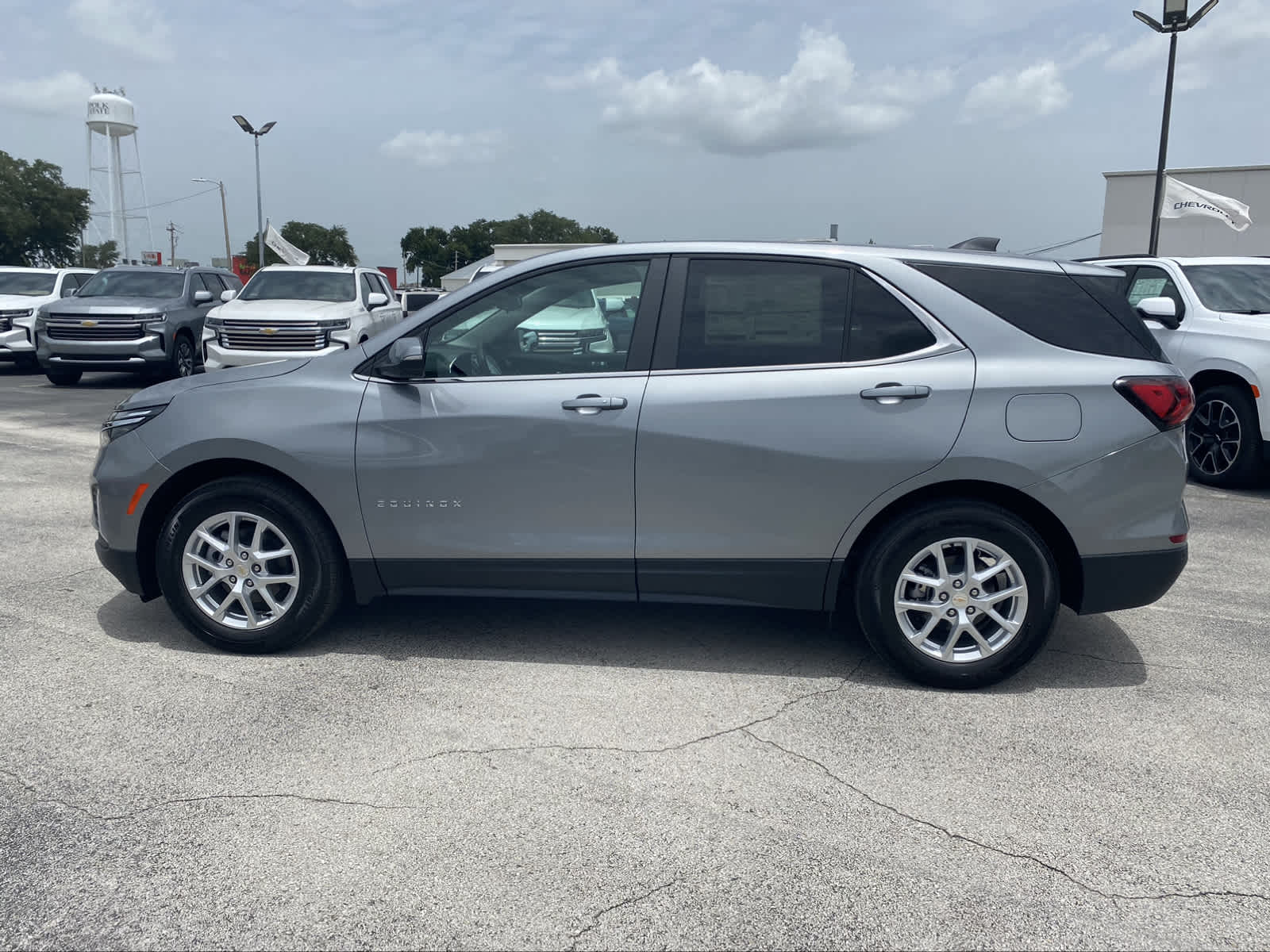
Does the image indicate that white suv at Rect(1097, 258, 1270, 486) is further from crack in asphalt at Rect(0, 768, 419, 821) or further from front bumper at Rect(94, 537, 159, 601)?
front bumper at Rect(94, 537, 159, 601)

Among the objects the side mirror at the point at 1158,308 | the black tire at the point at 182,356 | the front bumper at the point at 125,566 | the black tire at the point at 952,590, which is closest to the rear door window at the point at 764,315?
the black tire at the point at 952,590

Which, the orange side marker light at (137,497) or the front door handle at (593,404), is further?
the orange side marker light at (137,497)

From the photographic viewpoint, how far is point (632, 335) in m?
4.16

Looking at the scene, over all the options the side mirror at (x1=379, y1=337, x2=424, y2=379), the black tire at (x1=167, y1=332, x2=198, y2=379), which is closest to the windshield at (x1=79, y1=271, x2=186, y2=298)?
the black tire at (x1=167, y1=332, x2=198, y2=379)

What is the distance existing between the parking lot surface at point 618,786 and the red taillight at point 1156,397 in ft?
3.66

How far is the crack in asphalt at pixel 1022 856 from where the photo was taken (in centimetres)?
273

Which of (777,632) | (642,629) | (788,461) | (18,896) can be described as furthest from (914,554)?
(18,896)

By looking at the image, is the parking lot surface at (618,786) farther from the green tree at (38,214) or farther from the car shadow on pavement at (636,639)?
the green tree at (38,214)

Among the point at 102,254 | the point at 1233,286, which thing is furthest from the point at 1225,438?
the point at 102,254

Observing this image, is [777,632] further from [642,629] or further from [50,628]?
[50,628]

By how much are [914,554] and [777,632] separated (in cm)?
101

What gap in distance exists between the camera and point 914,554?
157 inches

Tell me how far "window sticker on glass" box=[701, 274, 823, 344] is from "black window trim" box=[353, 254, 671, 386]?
0.68 ft

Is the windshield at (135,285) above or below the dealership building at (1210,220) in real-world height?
below
